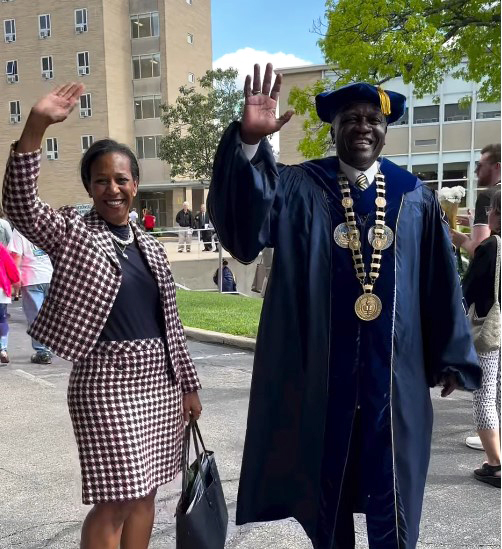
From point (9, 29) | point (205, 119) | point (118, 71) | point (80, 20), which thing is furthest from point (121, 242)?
point (9, 29)

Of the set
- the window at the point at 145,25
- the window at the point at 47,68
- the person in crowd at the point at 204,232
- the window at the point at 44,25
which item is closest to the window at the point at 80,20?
the window at the point at 44,25

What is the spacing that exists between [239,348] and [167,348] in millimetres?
5280

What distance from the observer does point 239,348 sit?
7.54m

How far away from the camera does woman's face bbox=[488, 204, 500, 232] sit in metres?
3.47

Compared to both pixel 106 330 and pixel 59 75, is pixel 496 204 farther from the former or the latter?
pixel 59 75

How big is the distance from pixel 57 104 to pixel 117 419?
1099 millimetres

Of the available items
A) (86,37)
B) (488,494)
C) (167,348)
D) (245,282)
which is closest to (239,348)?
(488,494)

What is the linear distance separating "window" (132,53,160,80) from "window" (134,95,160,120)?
1.39m

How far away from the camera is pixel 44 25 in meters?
38.1

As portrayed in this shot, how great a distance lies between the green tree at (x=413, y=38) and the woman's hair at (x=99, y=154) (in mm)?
7279

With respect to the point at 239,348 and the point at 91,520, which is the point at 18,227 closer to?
the point at 91,520

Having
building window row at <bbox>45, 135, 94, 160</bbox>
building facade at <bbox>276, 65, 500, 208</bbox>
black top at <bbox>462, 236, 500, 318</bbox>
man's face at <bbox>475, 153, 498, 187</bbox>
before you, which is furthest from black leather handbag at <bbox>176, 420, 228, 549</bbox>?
building window row at <bbox>45, 135, 94, 160</bbox>

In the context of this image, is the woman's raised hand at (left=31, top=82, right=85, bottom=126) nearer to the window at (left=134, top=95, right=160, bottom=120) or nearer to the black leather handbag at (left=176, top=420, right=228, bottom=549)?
the black leather handbag at (left=176, top=420, right=228, bottom=549)

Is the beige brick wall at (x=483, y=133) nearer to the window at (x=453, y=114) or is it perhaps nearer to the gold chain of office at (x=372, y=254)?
the window at (x=453, y=114)
